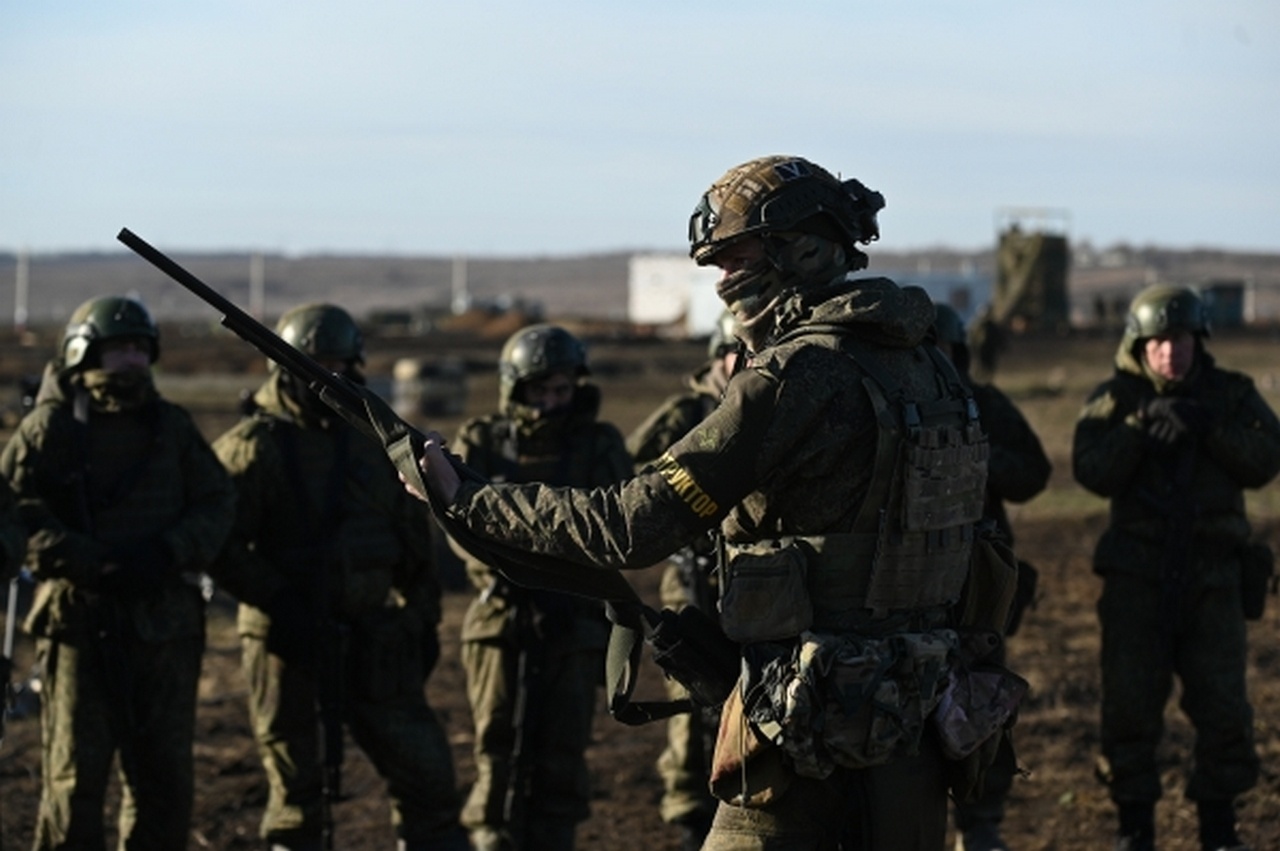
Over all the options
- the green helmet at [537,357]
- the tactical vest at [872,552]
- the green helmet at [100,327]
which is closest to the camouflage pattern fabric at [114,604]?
the green helmet at [100,327]

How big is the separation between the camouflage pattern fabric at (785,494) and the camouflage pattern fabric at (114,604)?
9.74 ft

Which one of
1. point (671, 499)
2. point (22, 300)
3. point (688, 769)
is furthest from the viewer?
point (22, 300)

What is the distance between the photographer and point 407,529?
345 inches

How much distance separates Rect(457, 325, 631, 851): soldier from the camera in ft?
28.7

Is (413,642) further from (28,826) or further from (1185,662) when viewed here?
(1185,662)

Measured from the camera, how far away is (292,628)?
8.48m

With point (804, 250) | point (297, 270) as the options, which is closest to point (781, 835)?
point (804, 250)

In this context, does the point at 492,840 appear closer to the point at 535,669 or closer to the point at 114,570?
the point at 535,669

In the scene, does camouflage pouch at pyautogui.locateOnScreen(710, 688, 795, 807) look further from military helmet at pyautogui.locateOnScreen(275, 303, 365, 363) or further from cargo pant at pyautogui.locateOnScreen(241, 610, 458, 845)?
military helmet at pyautogui.locateOnScreen(275, 303, 365, 363)

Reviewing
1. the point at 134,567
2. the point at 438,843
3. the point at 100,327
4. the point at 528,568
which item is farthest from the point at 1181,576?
the point at 100,327

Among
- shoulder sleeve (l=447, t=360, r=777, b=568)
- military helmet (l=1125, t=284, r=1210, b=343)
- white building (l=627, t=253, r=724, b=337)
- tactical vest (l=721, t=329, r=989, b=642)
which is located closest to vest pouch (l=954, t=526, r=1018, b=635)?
tactical vest (l=721, t=329, r=989, b=642)

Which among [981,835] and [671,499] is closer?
[671,499]

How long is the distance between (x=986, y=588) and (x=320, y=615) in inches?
138

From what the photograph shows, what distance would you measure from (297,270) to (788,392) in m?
157
